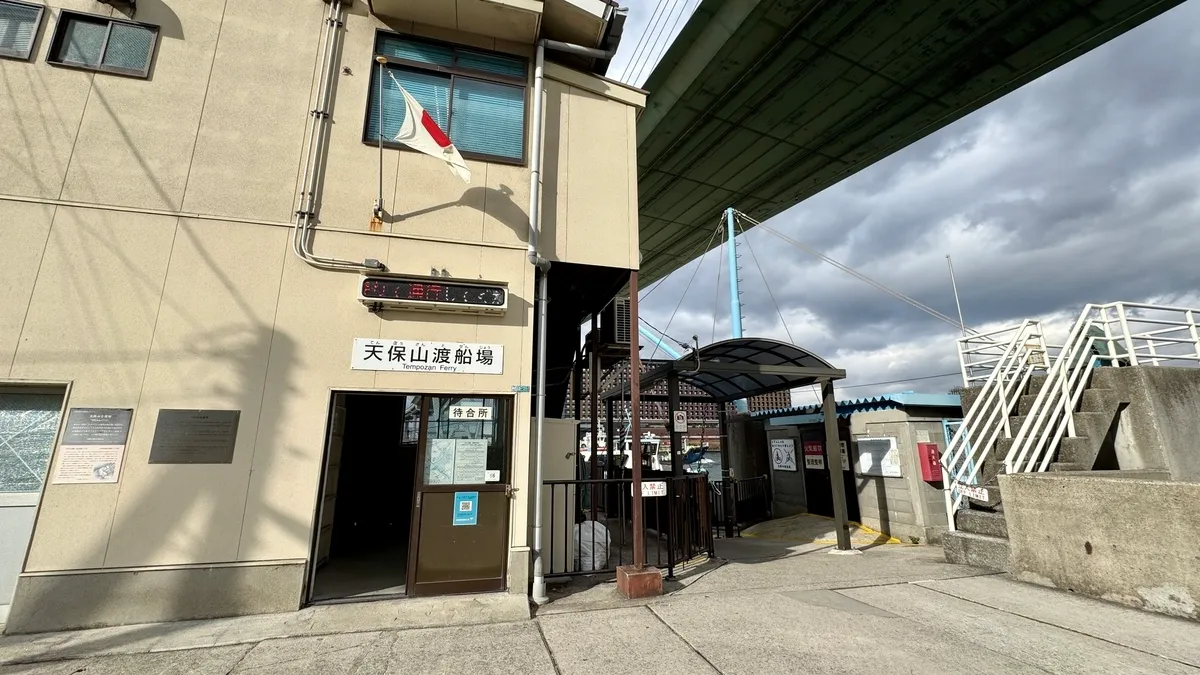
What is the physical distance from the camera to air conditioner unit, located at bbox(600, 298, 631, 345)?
7.76 meters

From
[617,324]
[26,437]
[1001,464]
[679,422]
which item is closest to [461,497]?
[617,324]

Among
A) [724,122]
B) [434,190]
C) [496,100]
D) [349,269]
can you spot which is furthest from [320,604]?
[724,122]

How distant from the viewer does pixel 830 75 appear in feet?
42.8

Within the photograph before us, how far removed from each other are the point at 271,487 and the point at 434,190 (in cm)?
385

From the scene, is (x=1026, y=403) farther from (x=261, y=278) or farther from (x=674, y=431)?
(x=261, y=278)

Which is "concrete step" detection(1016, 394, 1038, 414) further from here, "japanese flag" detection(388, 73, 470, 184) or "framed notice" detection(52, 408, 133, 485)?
"framed notice" detection(52, 408, 133, 485)

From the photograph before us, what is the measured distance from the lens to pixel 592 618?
14.9ft

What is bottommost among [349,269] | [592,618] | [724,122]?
[592,618]

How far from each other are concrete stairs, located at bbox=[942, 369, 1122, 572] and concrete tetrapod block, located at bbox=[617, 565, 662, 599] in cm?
442

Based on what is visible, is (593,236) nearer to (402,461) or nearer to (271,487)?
(271,487)

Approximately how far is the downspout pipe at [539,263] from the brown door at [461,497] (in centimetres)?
36

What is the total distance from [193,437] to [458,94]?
5.17 meters

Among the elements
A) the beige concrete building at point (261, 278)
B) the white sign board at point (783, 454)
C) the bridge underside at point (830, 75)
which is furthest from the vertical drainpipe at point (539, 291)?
the white sign board at point (783, 454)

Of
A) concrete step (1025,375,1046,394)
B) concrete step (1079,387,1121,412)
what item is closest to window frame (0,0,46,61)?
concrete step (1025,375,1046,394)
